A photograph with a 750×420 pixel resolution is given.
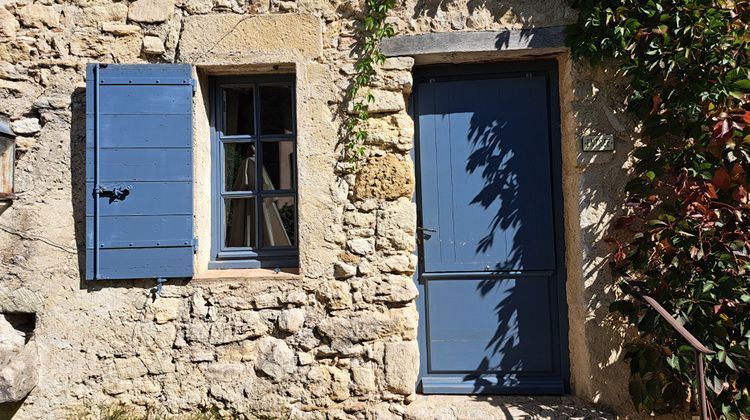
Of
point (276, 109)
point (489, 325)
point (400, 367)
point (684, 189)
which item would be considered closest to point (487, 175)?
point (489, 325)

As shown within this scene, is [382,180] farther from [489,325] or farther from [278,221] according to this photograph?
[489,325]

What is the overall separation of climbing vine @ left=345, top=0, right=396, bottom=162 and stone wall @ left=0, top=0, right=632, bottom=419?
2.4 inches

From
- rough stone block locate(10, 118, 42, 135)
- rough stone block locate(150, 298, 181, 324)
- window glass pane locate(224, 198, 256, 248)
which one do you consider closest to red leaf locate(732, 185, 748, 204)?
window glass pane locate(224, 198, 256, 248)

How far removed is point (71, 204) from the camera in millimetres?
3037

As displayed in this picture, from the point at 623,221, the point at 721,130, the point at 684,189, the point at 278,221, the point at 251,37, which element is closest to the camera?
the point at 721,130

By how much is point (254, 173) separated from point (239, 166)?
0.12 m

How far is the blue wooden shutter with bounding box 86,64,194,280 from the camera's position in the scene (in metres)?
2.96

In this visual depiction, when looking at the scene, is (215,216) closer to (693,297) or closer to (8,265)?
(8,265)

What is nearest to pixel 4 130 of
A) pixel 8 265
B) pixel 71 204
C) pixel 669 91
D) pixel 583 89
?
pixel 71 204

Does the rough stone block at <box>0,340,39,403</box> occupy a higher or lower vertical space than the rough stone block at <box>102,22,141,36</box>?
lower

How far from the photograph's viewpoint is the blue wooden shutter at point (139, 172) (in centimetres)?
296

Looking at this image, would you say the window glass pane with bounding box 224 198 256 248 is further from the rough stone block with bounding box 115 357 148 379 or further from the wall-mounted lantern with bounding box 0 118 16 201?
the wall-mounted lantern with bounding box 0 118 16 201

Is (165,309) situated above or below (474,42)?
below

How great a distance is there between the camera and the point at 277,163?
3312 mm
